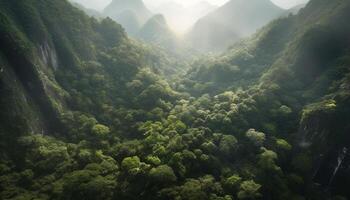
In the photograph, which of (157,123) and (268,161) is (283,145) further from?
(157,123)

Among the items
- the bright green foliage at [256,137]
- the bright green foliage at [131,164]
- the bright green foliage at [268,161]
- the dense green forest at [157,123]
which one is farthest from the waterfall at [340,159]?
the bright green foliage at [131,164]

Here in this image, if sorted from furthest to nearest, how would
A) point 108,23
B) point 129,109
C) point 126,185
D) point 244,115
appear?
point 108,23, point 129,109, point 244,115, point 126,185

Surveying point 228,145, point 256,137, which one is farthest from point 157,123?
point 256,137

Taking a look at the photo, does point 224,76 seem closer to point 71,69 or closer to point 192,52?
point 71,69

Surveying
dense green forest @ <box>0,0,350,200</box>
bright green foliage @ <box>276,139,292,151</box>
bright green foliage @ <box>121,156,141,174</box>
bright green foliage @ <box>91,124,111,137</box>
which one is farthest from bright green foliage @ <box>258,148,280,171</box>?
bright green foliage @ <box>91,124,111,137</box>

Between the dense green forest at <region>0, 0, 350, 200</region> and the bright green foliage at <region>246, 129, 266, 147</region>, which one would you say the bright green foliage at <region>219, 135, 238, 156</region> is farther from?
the bright green foliage at <region>246, 129, 266, 147</region>

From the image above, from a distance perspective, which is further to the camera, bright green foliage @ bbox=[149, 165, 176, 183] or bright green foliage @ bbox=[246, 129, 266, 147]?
bright green foliage @ bbox=[246, 129, 266, 147]

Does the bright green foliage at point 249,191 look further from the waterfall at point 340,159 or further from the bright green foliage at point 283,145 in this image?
the waterfall at point 340,159

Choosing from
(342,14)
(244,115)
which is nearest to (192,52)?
(342,14)
